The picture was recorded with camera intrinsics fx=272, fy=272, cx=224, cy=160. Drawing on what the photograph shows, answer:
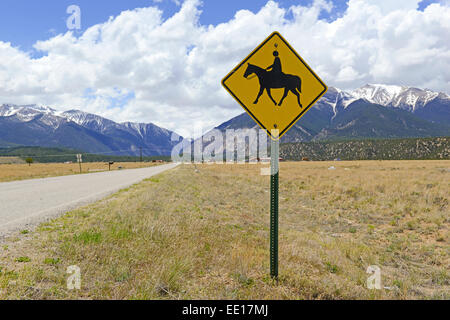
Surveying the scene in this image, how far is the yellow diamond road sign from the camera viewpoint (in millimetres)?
4422

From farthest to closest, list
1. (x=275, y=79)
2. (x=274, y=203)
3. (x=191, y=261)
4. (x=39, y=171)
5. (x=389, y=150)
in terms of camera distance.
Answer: (x=389, y=150), (x=39, y=171), (x=191, y=261), (x=275, y=79), (x=274, y=203)

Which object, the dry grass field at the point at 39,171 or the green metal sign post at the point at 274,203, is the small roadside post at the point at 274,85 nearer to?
the green metal sign post at the point at 274,203

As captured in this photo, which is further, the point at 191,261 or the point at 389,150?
the point at 389,150

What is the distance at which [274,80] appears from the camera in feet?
14.5

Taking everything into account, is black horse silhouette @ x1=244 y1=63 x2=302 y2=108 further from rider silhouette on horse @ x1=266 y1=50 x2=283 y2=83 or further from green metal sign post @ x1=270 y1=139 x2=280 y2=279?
green metal sign post @ x1=270 y1=139 x2=280 y2=279

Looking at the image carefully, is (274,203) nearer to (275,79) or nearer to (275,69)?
(275,79)

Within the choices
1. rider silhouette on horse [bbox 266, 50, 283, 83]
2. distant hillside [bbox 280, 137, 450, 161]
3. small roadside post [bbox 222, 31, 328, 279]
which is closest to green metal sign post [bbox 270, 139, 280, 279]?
small roadside post [bbox 222, 31, 328, 279]

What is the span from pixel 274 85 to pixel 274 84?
2cm

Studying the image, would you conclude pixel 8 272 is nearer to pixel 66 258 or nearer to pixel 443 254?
pixel 66 258

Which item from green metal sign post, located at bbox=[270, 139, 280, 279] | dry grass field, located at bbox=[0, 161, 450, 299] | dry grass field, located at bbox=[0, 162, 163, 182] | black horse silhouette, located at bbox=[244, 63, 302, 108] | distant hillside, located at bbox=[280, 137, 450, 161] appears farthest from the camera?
distant hillside, located at bbox=[280, 137, 450, 161]

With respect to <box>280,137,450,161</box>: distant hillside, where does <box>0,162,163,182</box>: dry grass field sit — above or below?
below

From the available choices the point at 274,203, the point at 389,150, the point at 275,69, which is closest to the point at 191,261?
the point at 274,203

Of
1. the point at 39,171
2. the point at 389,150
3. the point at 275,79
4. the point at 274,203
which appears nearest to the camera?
the point at 274,203

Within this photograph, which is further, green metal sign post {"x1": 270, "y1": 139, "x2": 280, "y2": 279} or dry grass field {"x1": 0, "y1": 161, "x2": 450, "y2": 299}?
green metal sign post {"x1": 270, "y1": 139, "x2": 280, "y2": 279}
